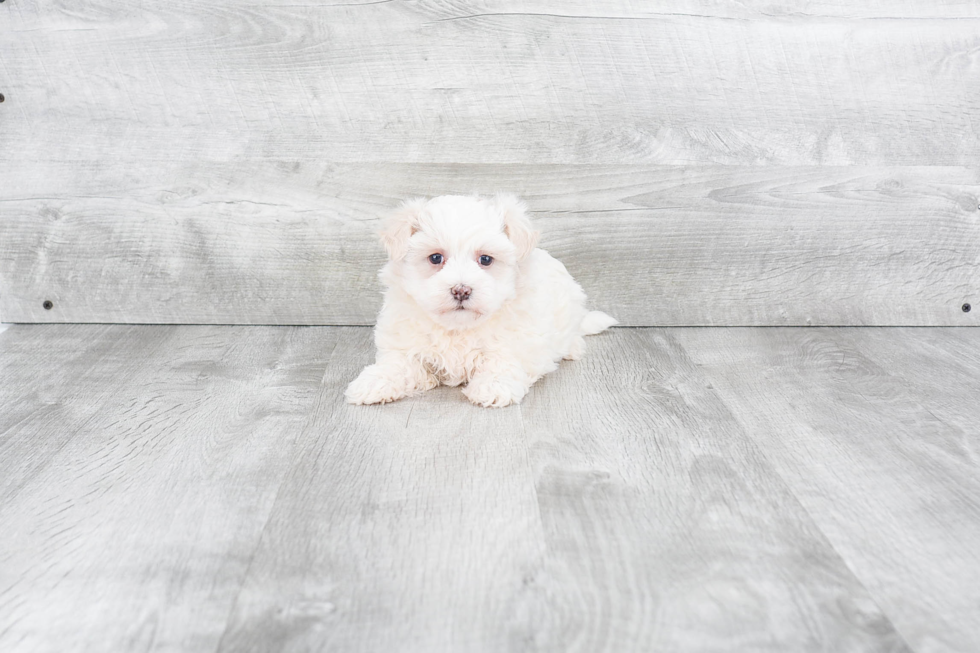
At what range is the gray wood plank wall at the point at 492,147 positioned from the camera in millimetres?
2191

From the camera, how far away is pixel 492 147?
88.9 inches

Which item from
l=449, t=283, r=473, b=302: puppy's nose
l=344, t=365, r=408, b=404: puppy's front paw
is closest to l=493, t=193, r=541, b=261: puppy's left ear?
l=449, t=283, r=473, b=302: puppy's nose

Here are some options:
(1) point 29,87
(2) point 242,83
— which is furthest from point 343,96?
(1) point 29,87

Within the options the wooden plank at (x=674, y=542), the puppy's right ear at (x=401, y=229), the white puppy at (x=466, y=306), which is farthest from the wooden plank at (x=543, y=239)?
the wooden plank at (x=674, y=542)

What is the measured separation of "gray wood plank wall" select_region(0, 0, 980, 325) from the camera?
7.19 ft

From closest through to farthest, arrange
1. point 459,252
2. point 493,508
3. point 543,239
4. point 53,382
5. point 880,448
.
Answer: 1. point 493,508
2. point 880,448
3. point 459,252
4. point 53,382
5. point 543,239

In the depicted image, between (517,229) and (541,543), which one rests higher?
(517,229)

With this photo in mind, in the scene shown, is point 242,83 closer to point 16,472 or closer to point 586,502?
point 16,472

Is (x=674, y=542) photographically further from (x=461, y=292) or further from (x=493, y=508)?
(x=461, y=292)

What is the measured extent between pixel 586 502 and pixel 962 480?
0.72 meters

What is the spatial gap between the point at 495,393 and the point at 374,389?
0.27 m

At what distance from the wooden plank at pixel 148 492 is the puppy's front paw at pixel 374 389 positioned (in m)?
0.11

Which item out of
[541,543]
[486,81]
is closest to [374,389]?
[541,543]

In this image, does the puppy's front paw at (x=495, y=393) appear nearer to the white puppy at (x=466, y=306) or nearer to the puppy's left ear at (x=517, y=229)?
the white puppy at (x=466, y=306)
